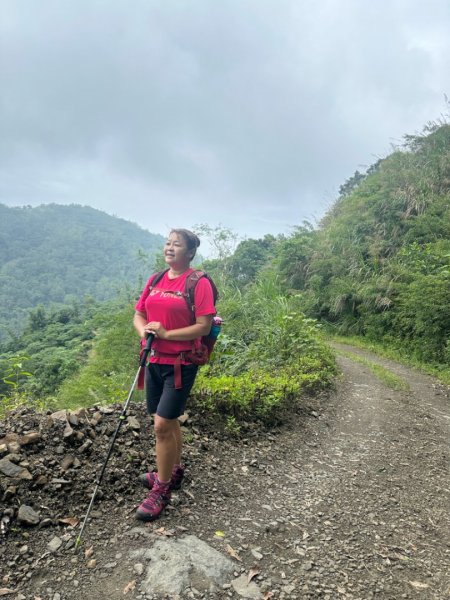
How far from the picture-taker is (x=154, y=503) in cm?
302

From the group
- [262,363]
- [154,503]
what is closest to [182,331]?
[154,503]

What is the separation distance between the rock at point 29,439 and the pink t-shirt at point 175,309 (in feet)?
4.16

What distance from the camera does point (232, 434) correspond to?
4.55 m

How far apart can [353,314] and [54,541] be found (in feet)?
43.3

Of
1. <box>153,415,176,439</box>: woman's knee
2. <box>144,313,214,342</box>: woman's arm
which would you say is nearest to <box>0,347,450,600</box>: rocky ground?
<box>153,415,176,439</box>: woman's knee

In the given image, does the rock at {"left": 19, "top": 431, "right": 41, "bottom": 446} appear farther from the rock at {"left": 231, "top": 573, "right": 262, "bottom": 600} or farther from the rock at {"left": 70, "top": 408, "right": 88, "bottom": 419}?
the rock at {"left": 231, "top": 573, "right": 262, "bottom": 600}

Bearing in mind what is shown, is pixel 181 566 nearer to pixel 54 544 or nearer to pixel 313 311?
pixel 54 544

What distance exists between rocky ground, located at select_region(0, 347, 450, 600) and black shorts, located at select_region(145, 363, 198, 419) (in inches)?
30.8

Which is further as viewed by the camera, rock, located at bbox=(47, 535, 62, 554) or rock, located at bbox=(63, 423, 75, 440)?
rock, located at bbox=(63, 423, 75, 440)

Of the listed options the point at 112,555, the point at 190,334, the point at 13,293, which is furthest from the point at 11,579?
the point at 13,293

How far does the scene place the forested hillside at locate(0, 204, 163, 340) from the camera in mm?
95500

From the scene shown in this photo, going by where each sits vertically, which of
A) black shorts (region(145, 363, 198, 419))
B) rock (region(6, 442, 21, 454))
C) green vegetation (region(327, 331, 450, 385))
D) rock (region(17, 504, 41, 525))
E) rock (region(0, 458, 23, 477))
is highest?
black shorts (region(145, 363, 198, 419))

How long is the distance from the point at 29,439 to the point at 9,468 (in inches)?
13.1

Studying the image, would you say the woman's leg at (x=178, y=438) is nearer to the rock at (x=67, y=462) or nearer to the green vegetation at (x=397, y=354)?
the rock at (x=67, y=462)
